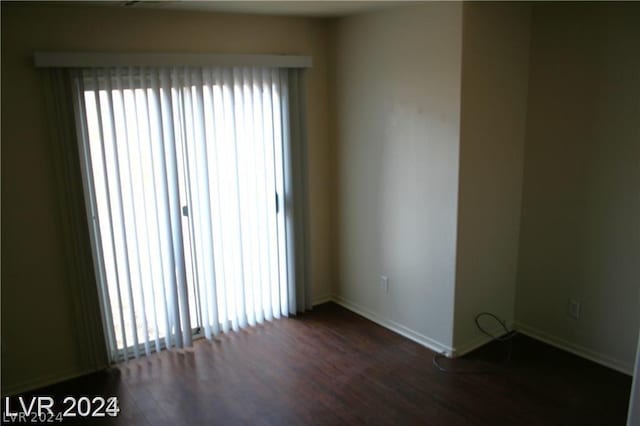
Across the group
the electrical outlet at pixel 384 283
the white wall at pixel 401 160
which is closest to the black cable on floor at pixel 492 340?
the white wall at pixel 401 160

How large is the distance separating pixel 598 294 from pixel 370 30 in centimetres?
242

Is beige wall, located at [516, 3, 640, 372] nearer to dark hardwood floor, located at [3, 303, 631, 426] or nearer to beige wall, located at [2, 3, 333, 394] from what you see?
dark hardwood floor, located at [3, 303, 631, 426]

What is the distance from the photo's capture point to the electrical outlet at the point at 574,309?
3.62 metres

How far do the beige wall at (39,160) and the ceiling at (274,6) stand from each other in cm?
18

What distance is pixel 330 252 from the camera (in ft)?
15.3

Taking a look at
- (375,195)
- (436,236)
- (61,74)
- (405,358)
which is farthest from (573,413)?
(61,74)

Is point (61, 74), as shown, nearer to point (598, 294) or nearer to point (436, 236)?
point (436, 236)

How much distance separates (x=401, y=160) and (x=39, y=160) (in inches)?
93.3

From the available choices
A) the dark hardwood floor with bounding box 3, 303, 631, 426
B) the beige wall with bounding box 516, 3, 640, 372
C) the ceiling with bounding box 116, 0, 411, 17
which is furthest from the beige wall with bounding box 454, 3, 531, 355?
the ceiling with bounding box 116, 0, 411, 17

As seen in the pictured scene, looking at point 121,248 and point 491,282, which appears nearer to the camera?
point 121,248

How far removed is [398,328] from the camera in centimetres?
407

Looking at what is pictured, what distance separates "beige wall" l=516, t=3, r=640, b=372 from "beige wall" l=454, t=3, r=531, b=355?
111 millimetres

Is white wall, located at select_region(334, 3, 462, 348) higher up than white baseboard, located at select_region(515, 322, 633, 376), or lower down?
higher up

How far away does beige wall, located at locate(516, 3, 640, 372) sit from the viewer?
3221 millimetres
